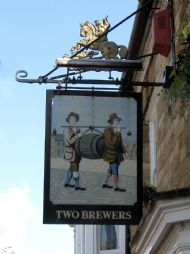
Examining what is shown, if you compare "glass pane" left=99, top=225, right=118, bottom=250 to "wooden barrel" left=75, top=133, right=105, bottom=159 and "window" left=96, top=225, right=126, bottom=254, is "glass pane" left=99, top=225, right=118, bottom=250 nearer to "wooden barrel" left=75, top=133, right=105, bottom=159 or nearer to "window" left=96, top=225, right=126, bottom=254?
"window" left=96, top=225, right=126, bottom=254

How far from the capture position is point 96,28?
38.6ft

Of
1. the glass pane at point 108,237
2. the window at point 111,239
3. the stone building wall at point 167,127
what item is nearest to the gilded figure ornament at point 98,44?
the stone building wall at point 167,127

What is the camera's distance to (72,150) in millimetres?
10109

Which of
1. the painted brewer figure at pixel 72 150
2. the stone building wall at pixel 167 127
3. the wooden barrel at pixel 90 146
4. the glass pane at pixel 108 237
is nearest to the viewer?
the stone building wall at pixel 167 127

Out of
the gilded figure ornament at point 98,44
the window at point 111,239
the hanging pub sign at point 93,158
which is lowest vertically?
the window at point 111,239

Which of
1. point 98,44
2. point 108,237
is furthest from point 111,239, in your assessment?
point 98,44

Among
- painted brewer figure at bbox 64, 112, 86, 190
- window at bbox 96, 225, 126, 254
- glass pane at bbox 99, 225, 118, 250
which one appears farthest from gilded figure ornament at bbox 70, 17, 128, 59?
glass pane at bbox 99, 225, 118, 250

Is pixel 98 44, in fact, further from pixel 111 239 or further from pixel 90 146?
pixel 111 239

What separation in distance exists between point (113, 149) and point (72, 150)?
0.56m

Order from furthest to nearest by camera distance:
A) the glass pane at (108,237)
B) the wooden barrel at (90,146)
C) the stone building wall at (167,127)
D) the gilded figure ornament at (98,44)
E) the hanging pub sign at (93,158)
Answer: the glass pane at (108,237) → the gilded figure ornament at (98,44) → the wooden barrel at (90,146) → the hanging pub sign at (93,158) → the stone building wall at (167,127)

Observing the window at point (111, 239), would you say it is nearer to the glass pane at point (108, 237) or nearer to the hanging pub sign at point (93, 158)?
the glass pane at point (108, 237)

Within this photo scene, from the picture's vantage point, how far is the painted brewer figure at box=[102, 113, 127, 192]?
999 centimetres

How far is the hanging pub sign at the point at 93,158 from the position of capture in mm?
9727

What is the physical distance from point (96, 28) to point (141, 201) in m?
3.25
